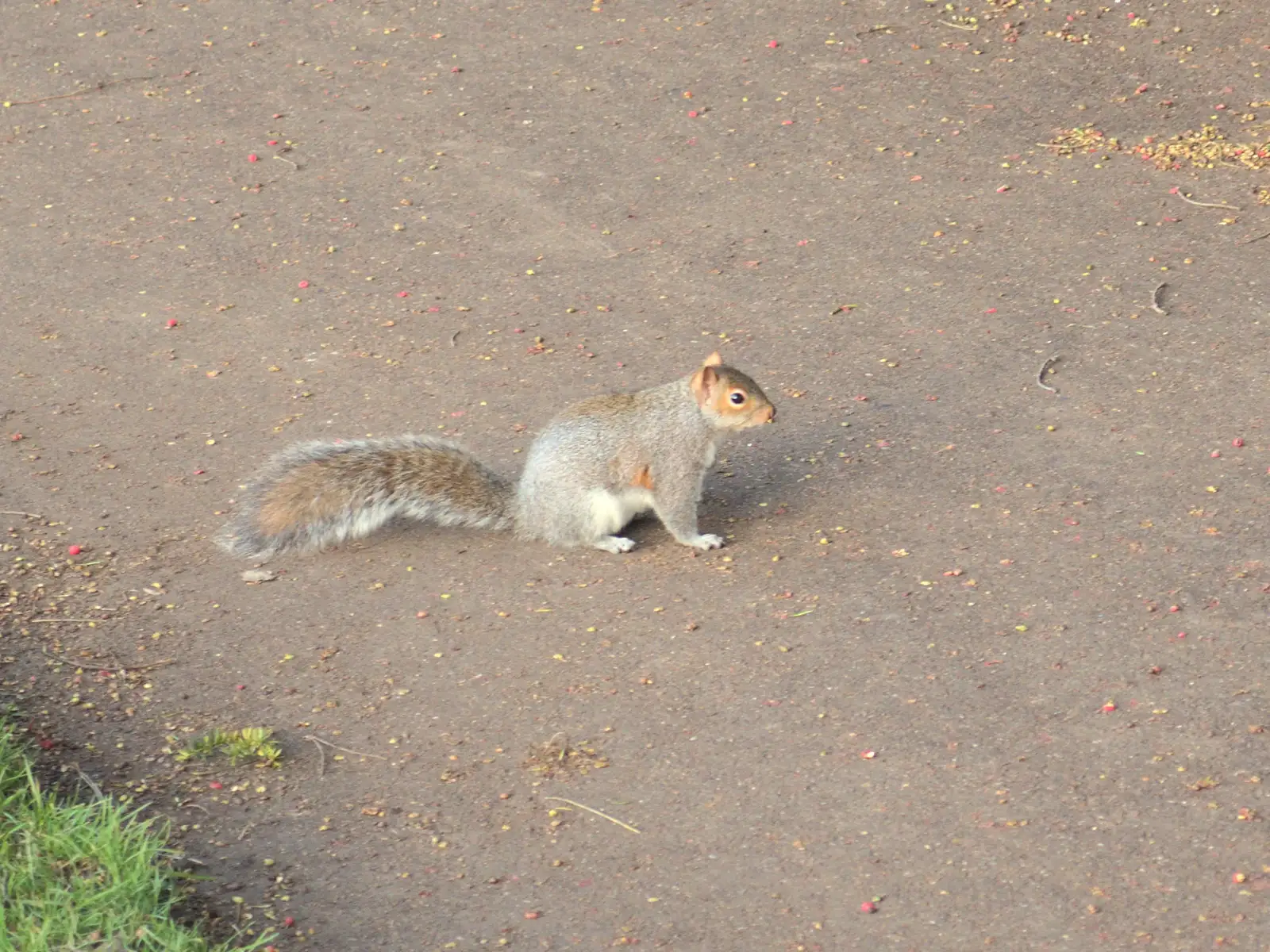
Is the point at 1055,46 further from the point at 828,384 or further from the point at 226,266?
the point at 226,266

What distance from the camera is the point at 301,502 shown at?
14.7 feet

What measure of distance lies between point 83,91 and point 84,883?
19.3ft

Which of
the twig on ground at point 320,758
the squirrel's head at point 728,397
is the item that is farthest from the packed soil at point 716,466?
the squirrel's head at point 728,397

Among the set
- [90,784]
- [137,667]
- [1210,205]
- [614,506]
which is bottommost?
[137,667]

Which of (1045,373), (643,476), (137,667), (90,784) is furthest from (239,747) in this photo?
(1045,373)

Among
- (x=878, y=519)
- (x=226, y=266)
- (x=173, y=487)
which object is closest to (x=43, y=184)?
(x=226, y=266)

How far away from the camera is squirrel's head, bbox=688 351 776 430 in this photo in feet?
14.7

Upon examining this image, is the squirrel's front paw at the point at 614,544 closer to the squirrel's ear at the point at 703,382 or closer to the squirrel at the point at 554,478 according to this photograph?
the squirrel at the point at 554,478

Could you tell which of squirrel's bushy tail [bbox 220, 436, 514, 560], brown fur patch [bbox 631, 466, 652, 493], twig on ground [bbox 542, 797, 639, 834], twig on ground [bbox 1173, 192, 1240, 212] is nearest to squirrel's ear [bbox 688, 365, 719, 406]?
brown fur patch [bbox 631, 466, 652, 493]

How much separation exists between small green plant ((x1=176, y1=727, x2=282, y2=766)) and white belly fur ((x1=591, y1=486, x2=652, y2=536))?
3.86ft

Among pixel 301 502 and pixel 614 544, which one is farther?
pixel 614 544

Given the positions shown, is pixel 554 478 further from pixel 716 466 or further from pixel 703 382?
pixel 716 466

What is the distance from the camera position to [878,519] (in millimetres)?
4664

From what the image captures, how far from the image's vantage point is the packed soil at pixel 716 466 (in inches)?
134
